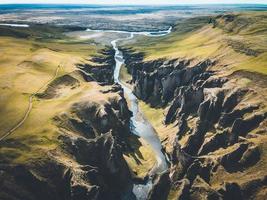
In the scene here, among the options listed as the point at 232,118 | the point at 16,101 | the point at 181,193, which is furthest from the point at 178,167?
the point at 16,101

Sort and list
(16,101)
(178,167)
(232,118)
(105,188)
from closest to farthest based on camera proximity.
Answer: (105,188)
(178,167)
(232,118)
(16,101)

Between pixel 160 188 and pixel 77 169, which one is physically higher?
pixel 77 169

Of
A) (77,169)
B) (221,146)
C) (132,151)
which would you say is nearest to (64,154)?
(77,169)

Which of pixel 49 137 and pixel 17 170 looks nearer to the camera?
pixel 17 170

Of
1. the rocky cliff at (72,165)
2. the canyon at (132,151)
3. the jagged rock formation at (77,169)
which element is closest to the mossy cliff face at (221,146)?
the canyon at (132,151)

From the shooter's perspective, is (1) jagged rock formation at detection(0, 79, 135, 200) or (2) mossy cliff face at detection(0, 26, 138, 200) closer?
(1) jagged rock formation at detection(0, 79, 135, 200)

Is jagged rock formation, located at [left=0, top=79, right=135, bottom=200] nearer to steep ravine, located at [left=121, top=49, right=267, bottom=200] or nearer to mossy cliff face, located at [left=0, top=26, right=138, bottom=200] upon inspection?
mossy cliff face, located at [left=0, top=26, right=138, bottom=200]

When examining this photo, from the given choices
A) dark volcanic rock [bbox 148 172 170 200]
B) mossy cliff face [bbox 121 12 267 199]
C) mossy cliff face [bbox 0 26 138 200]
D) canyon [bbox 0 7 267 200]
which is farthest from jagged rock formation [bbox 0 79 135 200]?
mossy cliff face [bbox 121 12 267 199]

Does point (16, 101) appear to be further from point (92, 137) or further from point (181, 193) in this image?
point (181, 193)

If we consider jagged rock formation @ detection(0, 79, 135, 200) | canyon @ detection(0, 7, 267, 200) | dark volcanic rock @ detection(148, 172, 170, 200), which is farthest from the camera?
dark volcanic rock @ detection(148, 172, 170, 200)

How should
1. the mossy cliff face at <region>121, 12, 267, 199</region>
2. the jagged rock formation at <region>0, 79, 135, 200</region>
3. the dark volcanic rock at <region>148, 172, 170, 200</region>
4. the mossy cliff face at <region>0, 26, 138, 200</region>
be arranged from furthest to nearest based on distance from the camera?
A: 1. the dark volcanic rock at <region>148, 172, 170, 200</region>
2. the mossy cliff face at <region>121, 12, 267, 199</region>
3. the mossy cliff face at <region>0, 26, 138, 200</region>
4. the jagged rock formation at <region>0, 79, 135, 200</region>

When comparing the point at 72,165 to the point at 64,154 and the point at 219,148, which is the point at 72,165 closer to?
the point at 64,154
